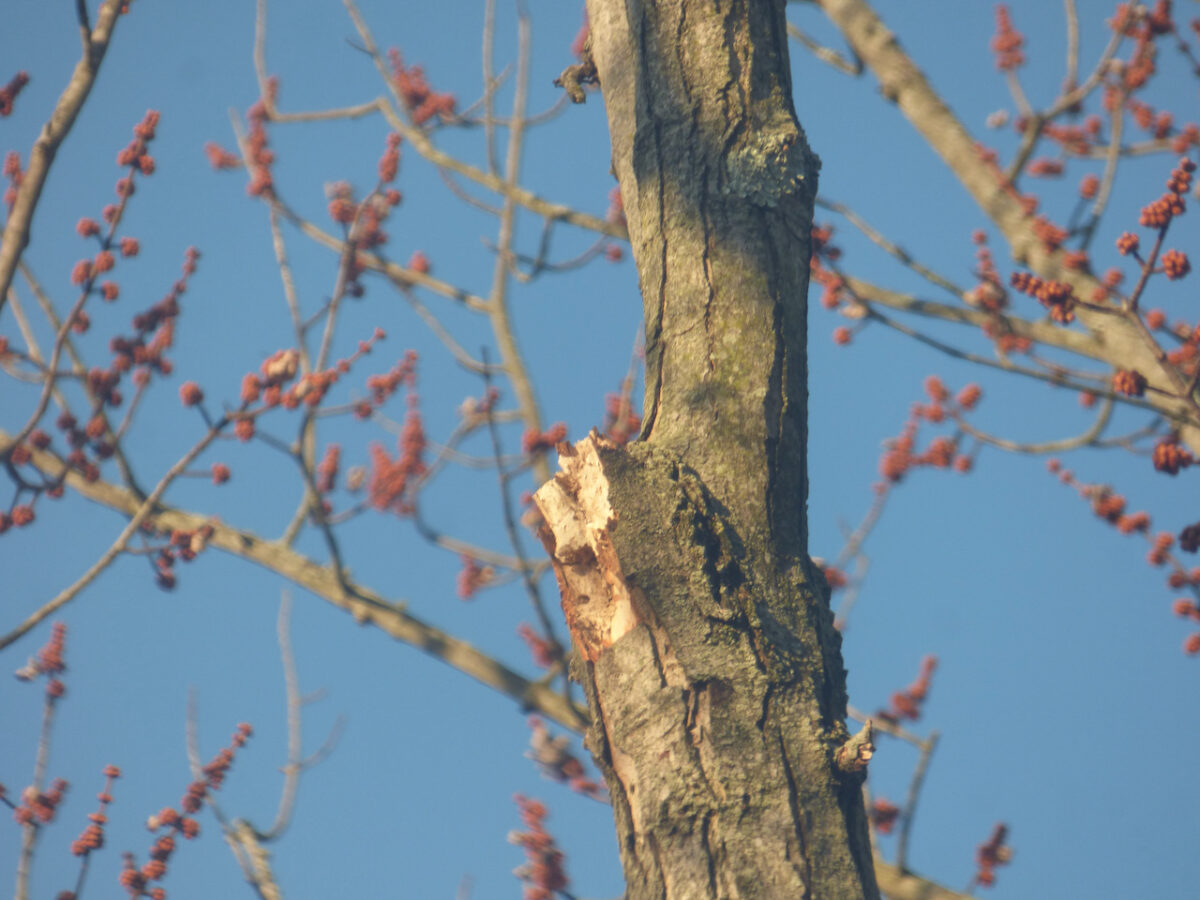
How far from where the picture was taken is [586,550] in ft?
4.77

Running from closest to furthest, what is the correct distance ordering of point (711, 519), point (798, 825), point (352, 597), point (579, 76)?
point (798, 825) < point (711, 519) < point (579, 76) < point (352, 597)

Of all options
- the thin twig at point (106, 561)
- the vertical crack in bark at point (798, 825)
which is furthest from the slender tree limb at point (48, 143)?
the vertical crack in bark at point (798, 825)

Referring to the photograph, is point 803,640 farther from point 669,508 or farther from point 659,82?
point 659,82

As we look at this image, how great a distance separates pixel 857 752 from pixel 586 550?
476 mm

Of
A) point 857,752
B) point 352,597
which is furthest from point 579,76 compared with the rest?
point 352,597

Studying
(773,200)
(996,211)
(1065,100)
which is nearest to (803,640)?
(773,200)

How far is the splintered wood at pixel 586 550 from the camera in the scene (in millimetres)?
1404

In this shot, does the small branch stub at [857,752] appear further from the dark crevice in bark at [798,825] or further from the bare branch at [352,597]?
the bare branch at [352,597]

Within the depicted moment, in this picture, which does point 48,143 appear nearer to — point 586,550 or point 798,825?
point 586,550

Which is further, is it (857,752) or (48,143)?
(48,143)

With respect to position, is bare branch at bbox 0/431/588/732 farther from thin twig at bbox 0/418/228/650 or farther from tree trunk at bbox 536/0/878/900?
tree trunk at bbox 536/0/878/900

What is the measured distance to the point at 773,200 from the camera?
5.13ft

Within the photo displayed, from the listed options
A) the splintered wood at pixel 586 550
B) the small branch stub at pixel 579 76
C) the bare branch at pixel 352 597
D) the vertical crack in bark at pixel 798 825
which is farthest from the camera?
the bare branch at pixel 352 597

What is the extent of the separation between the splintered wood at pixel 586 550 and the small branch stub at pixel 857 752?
0.33 metres
